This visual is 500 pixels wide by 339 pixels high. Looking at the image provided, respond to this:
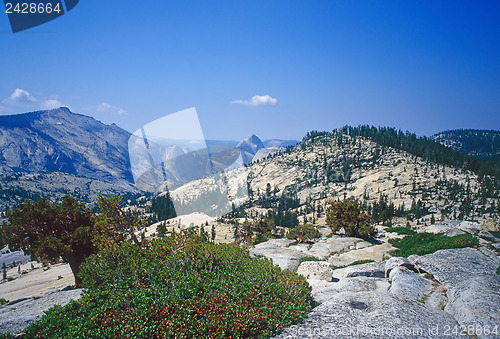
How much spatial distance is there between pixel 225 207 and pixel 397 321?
166552 mm

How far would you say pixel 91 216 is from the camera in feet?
64.6

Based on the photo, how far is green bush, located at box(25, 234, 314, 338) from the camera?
784cm

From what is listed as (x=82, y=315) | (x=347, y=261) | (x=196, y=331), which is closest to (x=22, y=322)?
(x=82, y=315)

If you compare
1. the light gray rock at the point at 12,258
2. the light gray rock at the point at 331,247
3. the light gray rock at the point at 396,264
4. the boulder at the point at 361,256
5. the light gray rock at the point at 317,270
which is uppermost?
the light gray rock at the point at 396,264

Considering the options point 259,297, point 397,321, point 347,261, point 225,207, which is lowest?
point 225,207

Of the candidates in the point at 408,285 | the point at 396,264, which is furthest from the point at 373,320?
the point at 396,264

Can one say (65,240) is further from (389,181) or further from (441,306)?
(389,181)

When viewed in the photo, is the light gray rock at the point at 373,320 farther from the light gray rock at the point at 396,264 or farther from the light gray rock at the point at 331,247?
the light gray rock at the point at 331,247

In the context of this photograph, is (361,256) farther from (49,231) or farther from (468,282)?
(49,231)

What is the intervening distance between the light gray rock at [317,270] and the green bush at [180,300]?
5253 millimetres

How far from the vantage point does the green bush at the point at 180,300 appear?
25.7 feet

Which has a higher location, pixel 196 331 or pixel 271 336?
pixel 196 331

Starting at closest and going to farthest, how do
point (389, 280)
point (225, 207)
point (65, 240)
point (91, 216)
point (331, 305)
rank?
1. point (331, 305)
2. point (389, 280)
3. point (65, 240)
4. point (91, 216)
5. point (225, 207)

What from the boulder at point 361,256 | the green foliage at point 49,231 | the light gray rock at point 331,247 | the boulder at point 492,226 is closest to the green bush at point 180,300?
the green foliage at point 49,231
